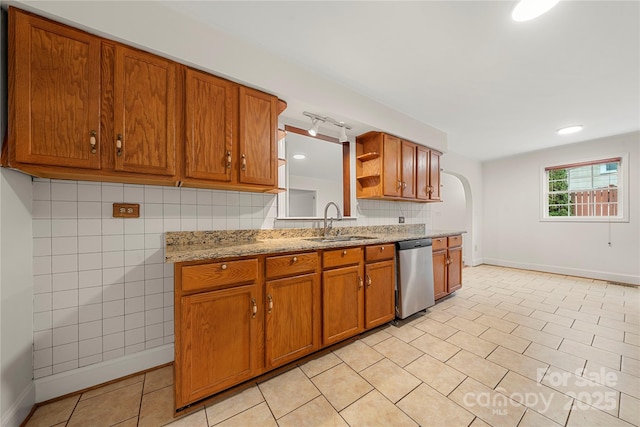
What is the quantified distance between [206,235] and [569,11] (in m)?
3.04

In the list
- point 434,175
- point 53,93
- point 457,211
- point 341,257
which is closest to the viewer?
point 53,93

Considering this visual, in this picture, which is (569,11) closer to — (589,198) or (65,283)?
(65,283)

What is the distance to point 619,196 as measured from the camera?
3.95 meters

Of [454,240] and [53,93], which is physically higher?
[53,93]

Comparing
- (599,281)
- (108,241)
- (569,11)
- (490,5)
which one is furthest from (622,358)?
(108,241)

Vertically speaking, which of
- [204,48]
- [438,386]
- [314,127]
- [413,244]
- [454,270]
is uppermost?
[204,48]

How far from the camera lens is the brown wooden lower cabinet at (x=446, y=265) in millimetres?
3021

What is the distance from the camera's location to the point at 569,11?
1545mm

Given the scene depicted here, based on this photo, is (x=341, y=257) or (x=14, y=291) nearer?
(x=14, y=291)

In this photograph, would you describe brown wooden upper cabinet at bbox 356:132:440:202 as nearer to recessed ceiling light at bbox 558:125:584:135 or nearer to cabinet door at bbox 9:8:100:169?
recessed ceiling light at bbox 558:125:584:135

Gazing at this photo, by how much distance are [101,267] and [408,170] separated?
3.31 meters

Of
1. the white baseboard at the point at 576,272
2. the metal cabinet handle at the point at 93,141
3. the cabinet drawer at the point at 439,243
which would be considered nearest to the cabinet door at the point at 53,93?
the metal cabinet handle at the point at 93,141

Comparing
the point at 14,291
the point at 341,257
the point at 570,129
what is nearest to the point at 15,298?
the point at 14,291

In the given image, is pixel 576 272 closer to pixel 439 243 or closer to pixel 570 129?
pixel 570 129
